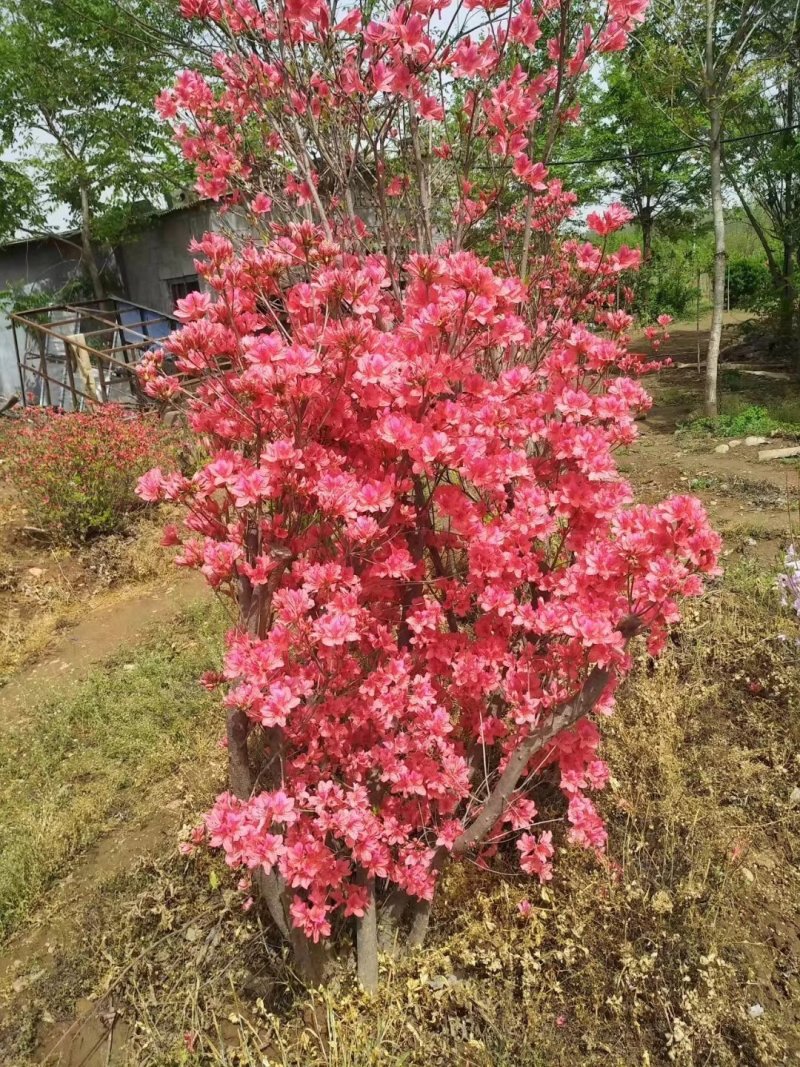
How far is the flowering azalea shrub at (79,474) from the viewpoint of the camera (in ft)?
19.1

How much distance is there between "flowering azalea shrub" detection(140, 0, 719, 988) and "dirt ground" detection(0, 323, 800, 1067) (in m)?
0.23

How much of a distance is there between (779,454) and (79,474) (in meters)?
6.58

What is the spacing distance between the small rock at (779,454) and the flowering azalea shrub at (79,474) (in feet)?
19.4

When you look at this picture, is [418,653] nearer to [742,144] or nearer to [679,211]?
[742,144]

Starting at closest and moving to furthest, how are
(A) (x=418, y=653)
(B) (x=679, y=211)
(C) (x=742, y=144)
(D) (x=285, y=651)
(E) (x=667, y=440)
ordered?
1. (D) (x=285, y=651)
2. (A) (x=418, y=653)
3. (E) (x=667, y=440)
4. (C) (x=742, y=144)
5. (B) (x=679, y=211)

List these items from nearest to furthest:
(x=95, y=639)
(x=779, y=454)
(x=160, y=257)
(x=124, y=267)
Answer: (x=95, y=639)
(x=779, y=454)
(x=160, y=257)
(x=124, y=267)

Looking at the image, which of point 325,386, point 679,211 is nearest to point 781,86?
point 679,211

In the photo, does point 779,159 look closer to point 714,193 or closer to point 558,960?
point 714,193

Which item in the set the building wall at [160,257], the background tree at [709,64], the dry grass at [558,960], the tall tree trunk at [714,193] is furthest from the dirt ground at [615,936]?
the building wall at [160,257]

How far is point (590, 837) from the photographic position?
2.04 metres

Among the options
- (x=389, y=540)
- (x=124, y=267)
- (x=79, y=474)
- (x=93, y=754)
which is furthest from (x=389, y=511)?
(x=124, y=267)

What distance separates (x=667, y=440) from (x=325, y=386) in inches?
282

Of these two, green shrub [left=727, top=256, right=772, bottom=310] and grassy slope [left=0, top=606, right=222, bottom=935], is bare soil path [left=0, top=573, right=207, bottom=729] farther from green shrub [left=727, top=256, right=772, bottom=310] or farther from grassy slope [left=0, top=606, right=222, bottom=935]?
green shrub [left=727, top=256, right=772, bottom=310]

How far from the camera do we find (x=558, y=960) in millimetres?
2002
